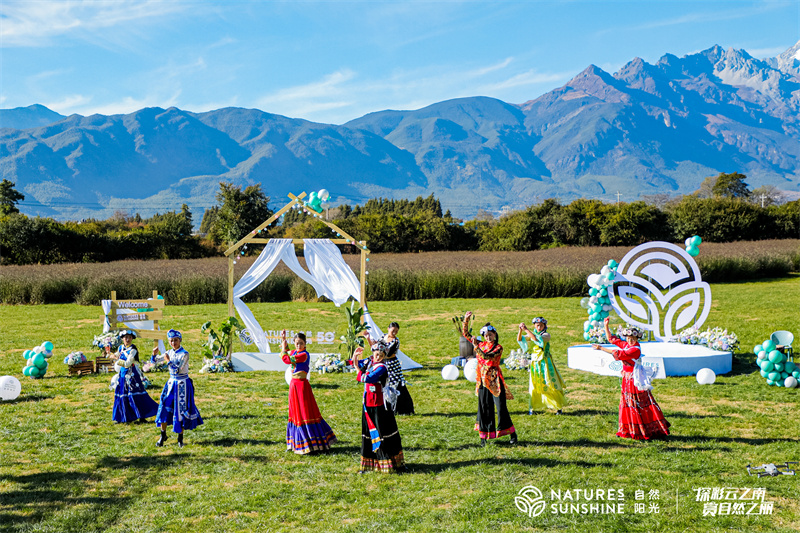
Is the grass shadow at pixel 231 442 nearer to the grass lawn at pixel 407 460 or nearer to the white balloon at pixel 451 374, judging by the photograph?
the grass lawn at pixel 407 460

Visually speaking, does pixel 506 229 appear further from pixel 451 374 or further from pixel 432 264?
pixel 451 374

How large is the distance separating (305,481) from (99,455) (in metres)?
3.11

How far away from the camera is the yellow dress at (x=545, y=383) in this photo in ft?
33.0

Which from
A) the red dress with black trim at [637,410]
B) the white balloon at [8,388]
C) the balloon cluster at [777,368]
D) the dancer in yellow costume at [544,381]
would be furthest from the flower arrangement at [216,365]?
the balloon cluster at [777,368]

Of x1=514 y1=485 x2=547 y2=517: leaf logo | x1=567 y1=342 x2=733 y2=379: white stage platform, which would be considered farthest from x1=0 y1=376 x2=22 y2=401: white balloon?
x1=567 y1=342 x2=733 y2=379: white stage platform

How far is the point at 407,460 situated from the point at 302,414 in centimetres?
153

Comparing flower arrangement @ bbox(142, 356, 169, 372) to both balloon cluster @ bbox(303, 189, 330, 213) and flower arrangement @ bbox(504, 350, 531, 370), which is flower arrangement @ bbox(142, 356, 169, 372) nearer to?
balloon cluster @ bbox(303, 189, 330, 213)

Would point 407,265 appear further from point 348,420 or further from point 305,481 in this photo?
point 305,481

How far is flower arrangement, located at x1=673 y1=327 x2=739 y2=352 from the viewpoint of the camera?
14359mm

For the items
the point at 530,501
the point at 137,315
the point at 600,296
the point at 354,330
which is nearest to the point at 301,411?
the point at 530,501

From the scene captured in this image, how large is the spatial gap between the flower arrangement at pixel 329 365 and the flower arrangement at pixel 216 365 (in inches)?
79.7

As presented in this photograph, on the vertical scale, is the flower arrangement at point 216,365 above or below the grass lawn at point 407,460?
above

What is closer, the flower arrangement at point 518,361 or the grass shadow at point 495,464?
the grass shadow at point 495,464

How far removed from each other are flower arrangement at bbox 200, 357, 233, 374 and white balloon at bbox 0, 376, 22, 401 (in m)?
3.76
